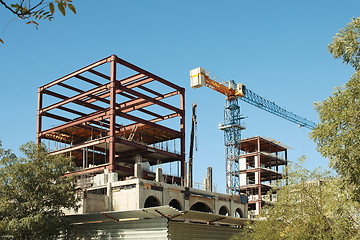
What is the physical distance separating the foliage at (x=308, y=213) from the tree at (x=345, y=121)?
10.9 ft

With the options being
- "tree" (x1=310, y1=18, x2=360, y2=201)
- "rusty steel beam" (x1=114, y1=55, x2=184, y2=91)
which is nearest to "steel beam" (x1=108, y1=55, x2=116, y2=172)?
"rusty steel beam" (x1=114, y1=55, x2=184, y2=91)

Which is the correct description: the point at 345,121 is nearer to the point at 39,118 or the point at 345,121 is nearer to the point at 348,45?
the point at 348,45

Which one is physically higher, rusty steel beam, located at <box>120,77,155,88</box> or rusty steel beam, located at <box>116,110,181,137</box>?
rusty steel beam, located at <box>120,77,155,88</box>

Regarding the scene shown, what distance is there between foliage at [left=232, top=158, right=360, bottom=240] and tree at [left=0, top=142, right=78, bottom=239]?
60.5 feet

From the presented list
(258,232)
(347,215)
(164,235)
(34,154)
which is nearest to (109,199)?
(34,154)

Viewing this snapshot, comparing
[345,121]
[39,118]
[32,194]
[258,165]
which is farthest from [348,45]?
[258,165]

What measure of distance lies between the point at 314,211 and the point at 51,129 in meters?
51.8

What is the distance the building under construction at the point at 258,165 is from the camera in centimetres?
11962

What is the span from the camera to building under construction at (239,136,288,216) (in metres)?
120

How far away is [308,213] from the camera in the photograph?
98.3 feet

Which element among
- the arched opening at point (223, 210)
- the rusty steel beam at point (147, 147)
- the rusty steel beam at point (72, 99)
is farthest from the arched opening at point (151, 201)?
the rusty steel beam at point (72, 99)

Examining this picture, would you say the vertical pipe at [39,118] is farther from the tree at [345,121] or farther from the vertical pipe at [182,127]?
the tree at [345,121]

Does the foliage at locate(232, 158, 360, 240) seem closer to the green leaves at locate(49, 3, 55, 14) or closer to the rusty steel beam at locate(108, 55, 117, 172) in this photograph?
the green leaves at locate(49, 3, 55, 14)

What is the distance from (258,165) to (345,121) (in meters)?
100
